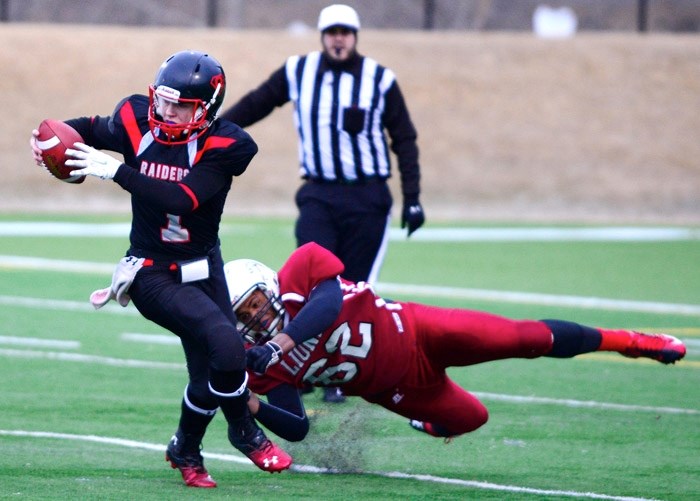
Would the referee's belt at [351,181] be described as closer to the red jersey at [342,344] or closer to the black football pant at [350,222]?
the black football pant at [350,222]

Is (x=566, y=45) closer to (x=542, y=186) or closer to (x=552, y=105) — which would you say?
(x=552, y=105)

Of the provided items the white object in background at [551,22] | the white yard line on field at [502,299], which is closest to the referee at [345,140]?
the white yard line on field at [502,299]

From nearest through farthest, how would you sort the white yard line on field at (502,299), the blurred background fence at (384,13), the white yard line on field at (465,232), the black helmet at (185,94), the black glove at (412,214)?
the black helmet at (185,94), the black glove at (412,214), the white yard line on field at (502,299), the white yard line on field at (465,232), the blurred background fence at (384,13)

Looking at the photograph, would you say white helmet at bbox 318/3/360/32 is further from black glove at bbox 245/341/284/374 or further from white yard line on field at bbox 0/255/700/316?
white yard line on field at bbox 0/255/700/316

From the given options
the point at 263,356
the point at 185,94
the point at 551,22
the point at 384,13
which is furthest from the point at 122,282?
the point at 384,13

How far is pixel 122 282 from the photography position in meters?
4.80

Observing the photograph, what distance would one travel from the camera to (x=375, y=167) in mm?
7359

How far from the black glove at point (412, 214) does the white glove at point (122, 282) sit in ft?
9.23

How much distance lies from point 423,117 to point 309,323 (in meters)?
16.8

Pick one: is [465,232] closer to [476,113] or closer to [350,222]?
[476,113]

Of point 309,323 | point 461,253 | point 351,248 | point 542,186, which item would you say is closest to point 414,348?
point 309,323

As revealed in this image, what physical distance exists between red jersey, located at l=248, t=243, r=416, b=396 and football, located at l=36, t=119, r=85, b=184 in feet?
2.81

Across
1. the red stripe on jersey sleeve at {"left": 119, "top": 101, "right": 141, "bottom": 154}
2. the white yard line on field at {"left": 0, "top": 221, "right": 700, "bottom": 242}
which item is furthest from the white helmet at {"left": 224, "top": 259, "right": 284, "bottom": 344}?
the white yard line on field at {"left": 0, "top": 221, "right": 700, "bottom": 242}

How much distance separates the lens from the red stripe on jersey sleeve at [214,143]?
15.9ft
